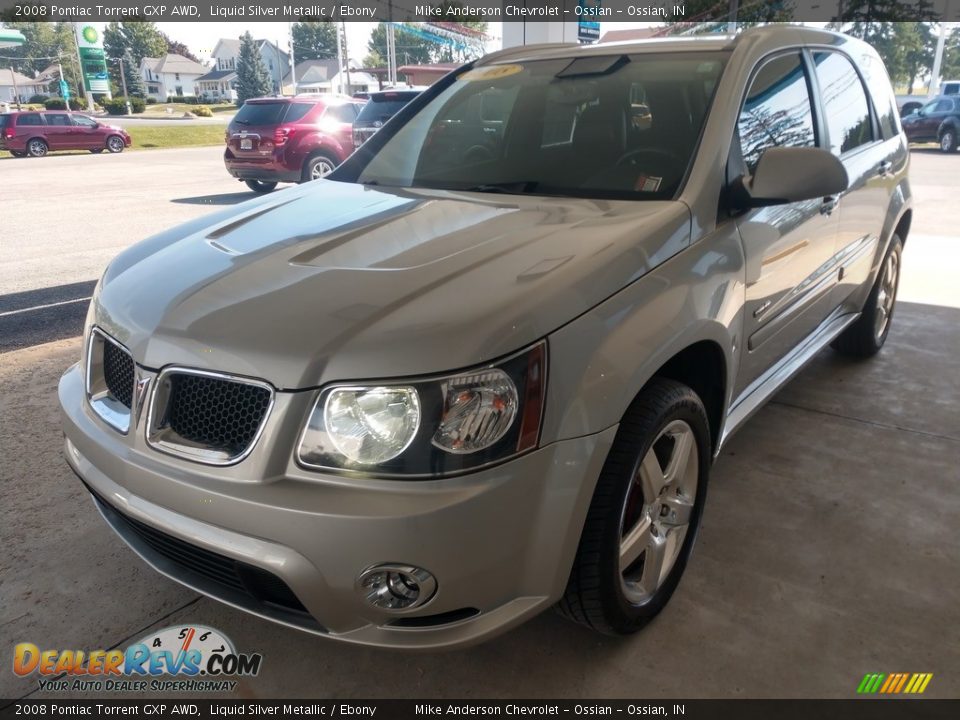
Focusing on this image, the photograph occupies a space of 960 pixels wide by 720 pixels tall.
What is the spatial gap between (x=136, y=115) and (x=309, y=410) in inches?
2278

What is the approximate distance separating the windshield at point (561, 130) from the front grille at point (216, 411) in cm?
132

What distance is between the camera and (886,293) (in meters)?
4.54

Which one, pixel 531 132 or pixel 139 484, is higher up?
pixel 531 132

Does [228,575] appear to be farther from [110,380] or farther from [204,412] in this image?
[110,380]

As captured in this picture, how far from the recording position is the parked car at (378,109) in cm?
1077

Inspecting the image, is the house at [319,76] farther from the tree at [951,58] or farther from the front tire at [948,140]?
the front tire at [948,140]

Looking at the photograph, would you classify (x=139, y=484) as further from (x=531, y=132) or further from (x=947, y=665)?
(x=947, y=665)

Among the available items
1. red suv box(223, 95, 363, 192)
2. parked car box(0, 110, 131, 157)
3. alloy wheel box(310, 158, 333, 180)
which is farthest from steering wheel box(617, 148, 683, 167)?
parked car box(0, 110, 131, 157)

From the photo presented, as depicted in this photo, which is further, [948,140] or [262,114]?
[948,140]

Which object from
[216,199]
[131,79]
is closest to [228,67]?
[131,79]

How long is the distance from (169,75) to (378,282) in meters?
109

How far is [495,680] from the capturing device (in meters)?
2.11

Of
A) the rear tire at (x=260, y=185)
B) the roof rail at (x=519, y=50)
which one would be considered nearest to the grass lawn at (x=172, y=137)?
the rear tire at (x=260, y=185)

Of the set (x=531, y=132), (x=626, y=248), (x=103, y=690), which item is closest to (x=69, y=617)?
(x=103, y=690)
